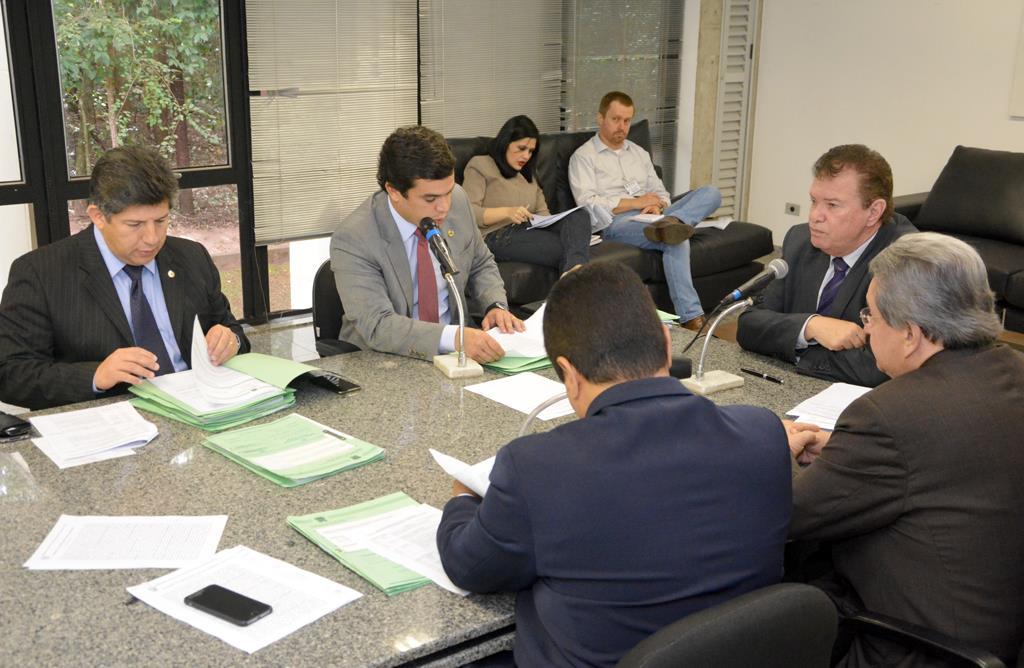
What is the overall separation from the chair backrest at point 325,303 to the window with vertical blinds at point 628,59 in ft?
11.1

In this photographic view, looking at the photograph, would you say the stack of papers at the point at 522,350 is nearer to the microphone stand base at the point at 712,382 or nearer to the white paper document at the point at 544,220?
the microphone stand base at the point at 712,382

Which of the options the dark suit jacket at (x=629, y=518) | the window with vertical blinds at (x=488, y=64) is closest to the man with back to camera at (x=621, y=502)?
the dark suit jacket at (x=629, y=518)

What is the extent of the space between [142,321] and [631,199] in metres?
3.52

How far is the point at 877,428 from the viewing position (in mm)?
1766

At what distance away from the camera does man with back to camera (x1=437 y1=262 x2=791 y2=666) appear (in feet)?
4.78

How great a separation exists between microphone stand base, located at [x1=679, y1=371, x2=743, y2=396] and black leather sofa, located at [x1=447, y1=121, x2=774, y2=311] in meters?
2.45

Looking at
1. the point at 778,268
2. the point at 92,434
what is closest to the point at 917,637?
the point at 778,268

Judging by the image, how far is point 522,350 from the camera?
113 inches

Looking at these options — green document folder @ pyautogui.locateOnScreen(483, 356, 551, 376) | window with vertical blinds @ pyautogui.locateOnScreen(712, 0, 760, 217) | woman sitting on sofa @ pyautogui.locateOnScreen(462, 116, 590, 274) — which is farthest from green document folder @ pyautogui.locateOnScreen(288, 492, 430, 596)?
window with vertical blinds @ pyautogui.locateOnScreen(712, 0, 760, 217)

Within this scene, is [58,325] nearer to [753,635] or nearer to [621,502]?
[621,502]

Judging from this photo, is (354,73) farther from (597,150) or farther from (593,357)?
(593,357)

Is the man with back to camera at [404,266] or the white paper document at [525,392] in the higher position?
the man with back to camera at [404,266]

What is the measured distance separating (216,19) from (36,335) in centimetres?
278

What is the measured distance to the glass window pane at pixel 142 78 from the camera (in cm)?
456
